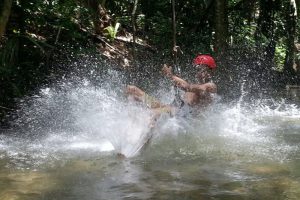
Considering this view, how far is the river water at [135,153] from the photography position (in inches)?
169

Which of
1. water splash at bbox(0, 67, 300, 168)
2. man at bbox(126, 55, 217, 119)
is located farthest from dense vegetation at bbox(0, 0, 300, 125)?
man at bbox(126, 55, 217, 119)

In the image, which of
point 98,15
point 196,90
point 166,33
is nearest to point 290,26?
point 166,33

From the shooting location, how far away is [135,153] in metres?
5.72

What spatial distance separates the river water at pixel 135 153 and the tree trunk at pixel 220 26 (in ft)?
8.27

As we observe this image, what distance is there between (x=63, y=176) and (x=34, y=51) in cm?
457

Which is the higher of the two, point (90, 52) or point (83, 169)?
point (90, 52)

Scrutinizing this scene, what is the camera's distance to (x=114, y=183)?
448 cm

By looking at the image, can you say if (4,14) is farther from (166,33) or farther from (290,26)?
(290,26)

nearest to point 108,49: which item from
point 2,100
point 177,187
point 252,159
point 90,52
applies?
point 90,52

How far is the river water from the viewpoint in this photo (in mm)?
4285

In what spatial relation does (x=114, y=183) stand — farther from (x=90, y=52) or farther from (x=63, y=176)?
(x=90, y=52)

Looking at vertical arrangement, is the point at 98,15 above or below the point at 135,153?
above

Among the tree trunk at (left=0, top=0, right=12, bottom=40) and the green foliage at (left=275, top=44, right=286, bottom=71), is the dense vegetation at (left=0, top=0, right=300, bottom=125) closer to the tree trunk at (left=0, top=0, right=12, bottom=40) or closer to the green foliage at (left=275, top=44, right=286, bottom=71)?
the green foliage at (left=275, top=44, right=286, bottom=71)

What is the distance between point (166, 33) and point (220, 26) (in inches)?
85.6
